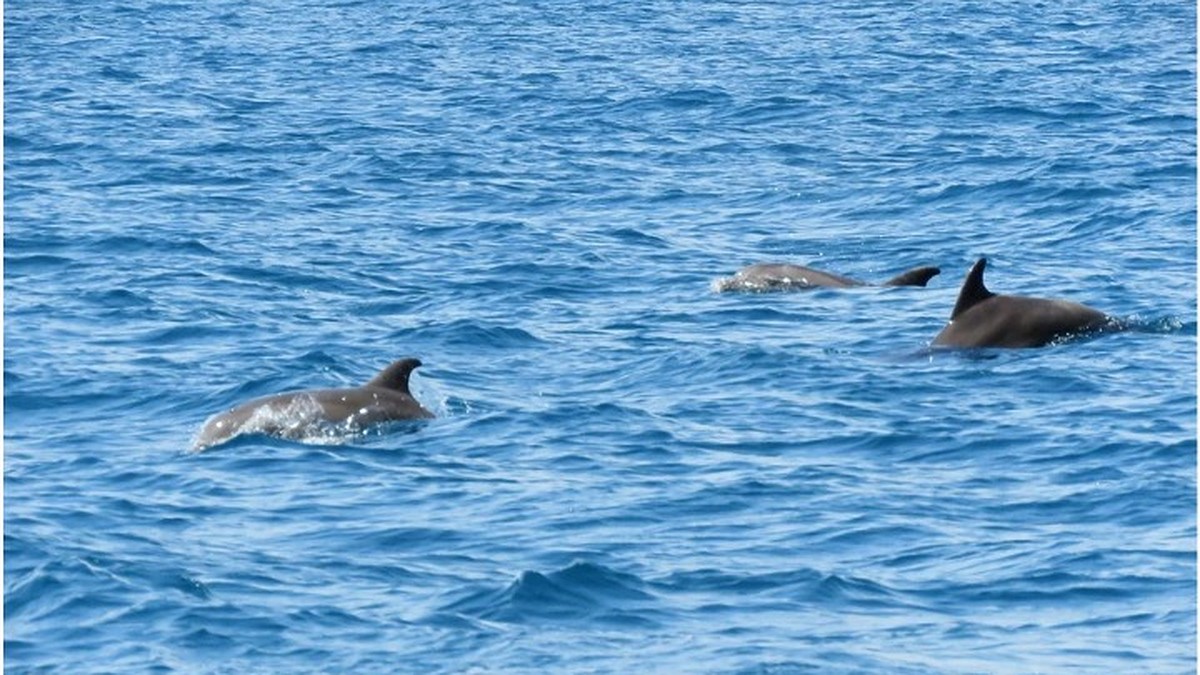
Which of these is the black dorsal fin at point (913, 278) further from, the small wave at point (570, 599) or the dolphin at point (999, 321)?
the small wave at point (570, 599)

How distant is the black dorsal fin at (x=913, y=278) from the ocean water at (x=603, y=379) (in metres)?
0.56

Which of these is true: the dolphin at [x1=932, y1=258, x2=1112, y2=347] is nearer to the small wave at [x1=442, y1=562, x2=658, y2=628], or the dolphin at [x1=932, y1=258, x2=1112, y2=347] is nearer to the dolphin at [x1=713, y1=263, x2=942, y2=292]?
the dolphin at [x1=713, y1=263, x2=942, y2=292]

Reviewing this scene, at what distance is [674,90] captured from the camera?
52469 mm

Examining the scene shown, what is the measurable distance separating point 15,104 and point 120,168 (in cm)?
1003

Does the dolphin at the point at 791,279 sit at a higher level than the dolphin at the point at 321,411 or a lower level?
lower

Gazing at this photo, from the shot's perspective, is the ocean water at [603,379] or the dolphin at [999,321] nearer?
the ocean water at [603,379]

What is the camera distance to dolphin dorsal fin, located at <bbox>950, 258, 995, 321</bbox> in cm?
2684

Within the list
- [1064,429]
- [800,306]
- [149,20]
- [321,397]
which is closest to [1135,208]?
[800,306]

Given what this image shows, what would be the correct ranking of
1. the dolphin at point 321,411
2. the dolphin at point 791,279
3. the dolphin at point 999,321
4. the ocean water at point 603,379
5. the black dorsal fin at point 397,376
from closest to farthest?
the ocean water at point 603,379
the dolphin at point 321,411
the black dorsal fin at point 397,376
the dolphin at point 999,321
the dolphin at point 791,279

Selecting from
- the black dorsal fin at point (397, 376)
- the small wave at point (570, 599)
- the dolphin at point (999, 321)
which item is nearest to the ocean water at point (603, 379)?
the small wave at point (570, 599)

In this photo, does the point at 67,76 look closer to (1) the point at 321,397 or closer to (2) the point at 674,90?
(2) the point at 674,90

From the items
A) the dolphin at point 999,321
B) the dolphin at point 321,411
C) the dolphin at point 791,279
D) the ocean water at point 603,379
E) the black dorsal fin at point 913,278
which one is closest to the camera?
the ocean water at point 603,379

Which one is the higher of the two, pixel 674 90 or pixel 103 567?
pixel 103 567

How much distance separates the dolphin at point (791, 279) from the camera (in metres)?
30.8
